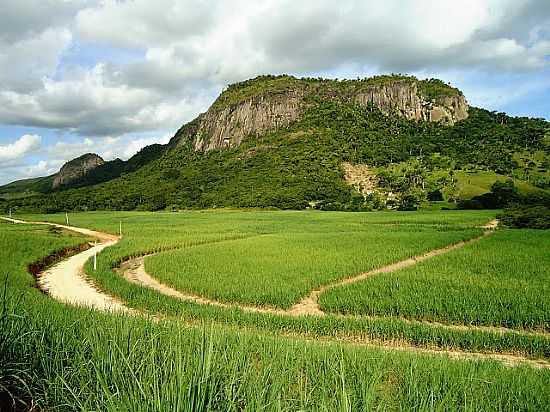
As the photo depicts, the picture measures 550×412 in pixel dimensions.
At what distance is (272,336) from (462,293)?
8.38m

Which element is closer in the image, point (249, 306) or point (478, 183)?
point (249, 306)

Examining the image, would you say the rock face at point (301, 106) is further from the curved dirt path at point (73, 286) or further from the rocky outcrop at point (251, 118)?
the curved dirt path at point (73, 286)

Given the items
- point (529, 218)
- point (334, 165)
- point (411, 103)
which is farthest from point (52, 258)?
point (411, 103)

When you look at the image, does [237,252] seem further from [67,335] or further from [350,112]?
[350,112]

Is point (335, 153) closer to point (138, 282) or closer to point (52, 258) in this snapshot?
point (52, 258)

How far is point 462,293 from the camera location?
13.8 meters

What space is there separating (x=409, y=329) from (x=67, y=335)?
8650 mm

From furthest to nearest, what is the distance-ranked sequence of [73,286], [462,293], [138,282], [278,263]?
[278,263] → [138,282] → [73,286] → [462,293]

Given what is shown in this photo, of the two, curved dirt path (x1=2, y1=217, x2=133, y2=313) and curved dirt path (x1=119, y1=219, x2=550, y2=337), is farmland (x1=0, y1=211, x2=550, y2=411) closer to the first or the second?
curved dirt path (x1=119, y1=219, x2=550, y2=337)

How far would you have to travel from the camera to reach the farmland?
291 cm

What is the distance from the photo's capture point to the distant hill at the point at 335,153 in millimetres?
93688

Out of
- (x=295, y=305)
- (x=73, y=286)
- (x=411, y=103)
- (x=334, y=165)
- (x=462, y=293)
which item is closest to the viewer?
(x=462, y=293)

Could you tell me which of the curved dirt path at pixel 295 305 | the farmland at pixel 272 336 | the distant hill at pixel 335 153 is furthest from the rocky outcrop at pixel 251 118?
the curved dirt path at pixel 295 305

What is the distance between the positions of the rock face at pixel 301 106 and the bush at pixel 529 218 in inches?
4528
